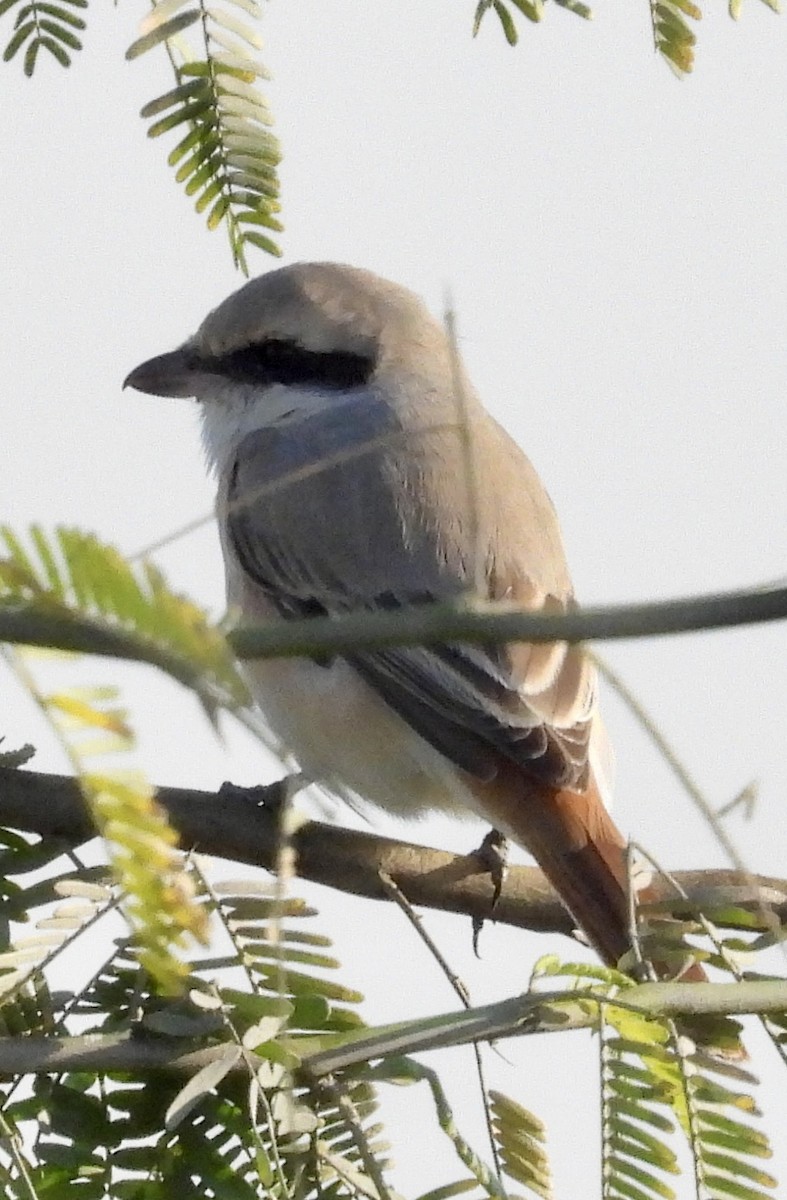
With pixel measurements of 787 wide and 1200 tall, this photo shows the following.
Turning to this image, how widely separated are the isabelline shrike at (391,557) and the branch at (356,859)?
0.10m

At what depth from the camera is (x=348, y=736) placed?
302cm

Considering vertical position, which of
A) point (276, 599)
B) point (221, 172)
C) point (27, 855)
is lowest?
point (27, 855)

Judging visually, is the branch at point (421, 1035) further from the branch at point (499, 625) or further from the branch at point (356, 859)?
the branch at point (499, 625)

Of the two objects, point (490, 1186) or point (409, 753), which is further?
point (409, 753)

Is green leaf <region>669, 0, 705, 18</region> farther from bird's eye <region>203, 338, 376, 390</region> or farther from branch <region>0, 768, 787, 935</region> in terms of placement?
bird's eye <region>203, 338, 376, 390</region>

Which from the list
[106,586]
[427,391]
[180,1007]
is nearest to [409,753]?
[427,391]

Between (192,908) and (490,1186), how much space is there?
77 cm

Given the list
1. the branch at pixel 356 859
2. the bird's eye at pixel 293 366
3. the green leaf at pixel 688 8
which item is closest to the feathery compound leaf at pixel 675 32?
the green leaf at pixel 688 8

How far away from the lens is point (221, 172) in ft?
6.74

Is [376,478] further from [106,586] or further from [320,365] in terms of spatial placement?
[106,586]

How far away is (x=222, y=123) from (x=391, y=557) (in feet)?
3.85

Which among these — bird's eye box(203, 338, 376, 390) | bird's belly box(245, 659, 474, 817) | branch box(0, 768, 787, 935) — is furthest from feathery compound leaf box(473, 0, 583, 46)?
bird's eye box(203, 338, 376, 390)

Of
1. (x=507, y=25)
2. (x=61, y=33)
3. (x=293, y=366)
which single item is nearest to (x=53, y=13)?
(x=61, y=33)

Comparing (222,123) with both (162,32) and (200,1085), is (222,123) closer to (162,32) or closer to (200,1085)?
(162,32)
